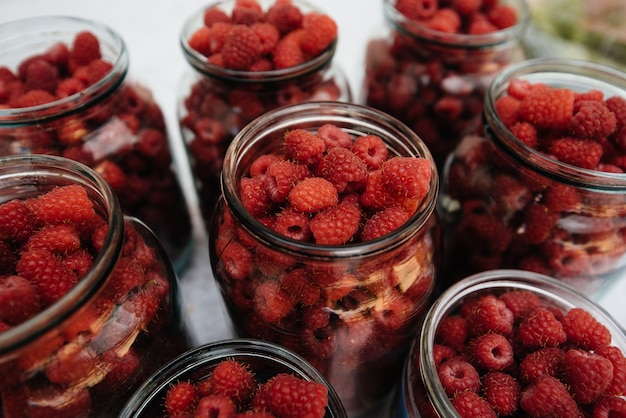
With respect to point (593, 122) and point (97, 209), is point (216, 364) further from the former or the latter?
point (593, 122)

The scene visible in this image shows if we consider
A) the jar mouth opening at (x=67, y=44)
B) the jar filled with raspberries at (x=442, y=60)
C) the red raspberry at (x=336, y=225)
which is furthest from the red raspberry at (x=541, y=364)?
the jar mouth opening at (x=67, y=44)

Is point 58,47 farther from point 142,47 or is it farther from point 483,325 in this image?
point 483,325

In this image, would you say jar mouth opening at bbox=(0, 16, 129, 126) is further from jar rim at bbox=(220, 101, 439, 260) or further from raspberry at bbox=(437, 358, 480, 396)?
raspberry at bbox=(437, 358, 480, 396)

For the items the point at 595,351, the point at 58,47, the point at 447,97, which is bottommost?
the point at 595,351

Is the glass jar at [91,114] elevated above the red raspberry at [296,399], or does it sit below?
above

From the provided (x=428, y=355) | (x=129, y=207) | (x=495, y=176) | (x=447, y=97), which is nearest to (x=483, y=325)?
(x=428, y=355)

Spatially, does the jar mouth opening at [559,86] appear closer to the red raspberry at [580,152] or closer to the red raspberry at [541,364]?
the red raspberry at [580,152]
